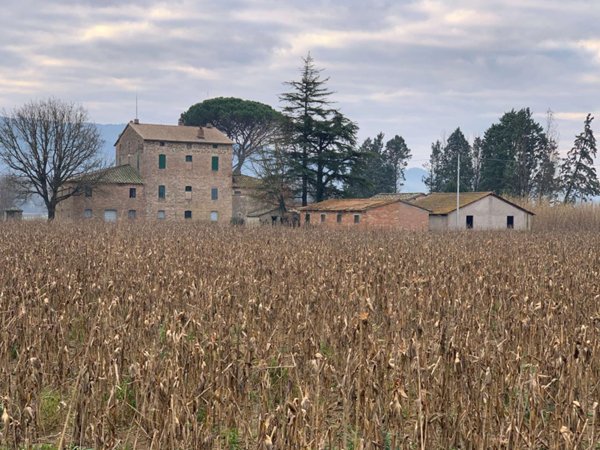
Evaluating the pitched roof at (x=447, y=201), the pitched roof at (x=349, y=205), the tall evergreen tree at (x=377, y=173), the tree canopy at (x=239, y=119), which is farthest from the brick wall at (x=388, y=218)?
the tree canopy at (x=239, y=119)

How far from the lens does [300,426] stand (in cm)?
454

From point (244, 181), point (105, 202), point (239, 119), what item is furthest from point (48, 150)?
point (239, 119)

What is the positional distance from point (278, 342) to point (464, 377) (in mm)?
2537

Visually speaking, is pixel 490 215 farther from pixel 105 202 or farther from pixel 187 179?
pixel 105 202

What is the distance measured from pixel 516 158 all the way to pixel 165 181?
3787 centimetres

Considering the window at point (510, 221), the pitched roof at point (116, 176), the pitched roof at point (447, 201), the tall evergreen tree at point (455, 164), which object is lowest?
the window at point (510, 221)

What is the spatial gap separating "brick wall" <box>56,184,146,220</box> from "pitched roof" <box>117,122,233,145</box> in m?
5.48

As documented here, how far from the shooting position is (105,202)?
2389 inches

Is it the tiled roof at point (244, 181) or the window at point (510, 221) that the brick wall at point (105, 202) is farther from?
the window at point (510, 221)

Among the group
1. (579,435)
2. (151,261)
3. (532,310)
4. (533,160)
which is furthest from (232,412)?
(533,160)

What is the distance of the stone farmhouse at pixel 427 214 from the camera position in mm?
47406

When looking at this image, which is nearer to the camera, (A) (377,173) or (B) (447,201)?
(B) (447,201)

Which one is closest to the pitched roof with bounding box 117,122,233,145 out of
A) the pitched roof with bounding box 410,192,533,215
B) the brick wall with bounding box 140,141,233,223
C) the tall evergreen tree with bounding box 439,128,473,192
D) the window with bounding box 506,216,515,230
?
the brick wall with bounding box 140,141,233,223

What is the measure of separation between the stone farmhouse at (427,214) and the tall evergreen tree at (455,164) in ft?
67.1
